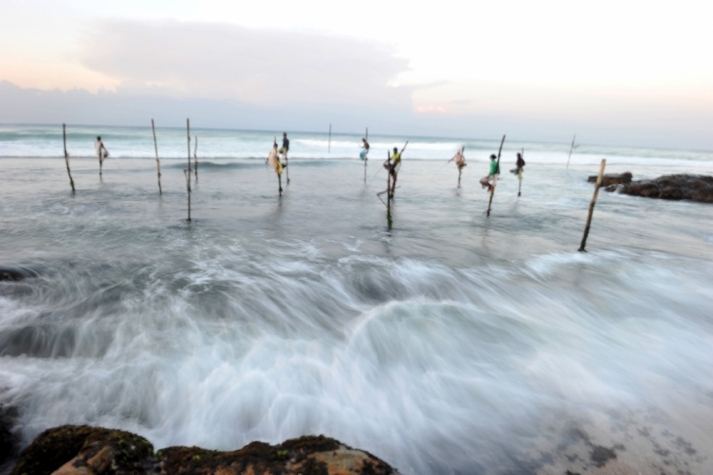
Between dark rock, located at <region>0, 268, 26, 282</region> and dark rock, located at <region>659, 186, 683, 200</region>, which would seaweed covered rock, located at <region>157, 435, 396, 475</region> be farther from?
dark rock, located at <region>659, 186, 683, 200</region>

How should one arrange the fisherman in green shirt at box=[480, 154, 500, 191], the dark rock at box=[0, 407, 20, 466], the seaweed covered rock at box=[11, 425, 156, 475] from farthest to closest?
the fisherman in green shirt at box=[480, 154, 500, 191]
the dark rock at box=[0, 407, 20, 466]
the seaweed covered rock at box=[11, 425, 156, 475]

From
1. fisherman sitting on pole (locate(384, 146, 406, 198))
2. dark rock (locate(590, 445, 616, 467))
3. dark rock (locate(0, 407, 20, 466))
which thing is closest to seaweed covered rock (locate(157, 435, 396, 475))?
dark rock (locate(0, 407, 20, 466))

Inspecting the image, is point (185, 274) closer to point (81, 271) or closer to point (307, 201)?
point (81, 271)

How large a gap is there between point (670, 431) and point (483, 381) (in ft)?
7.47

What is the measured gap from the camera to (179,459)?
10.7 ft

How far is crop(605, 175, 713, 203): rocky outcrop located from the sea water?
10547 millimetres

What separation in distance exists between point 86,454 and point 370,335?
478 centimetres

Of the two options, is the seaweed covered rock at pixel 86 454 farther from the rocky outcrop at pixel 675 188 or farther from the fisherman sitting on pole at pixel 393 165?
the rocky outcrop at pixel 675 188

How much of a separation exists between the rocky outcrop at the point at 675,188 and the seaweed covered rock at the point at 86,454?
1158 inches

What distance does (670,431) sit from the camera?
473 cm

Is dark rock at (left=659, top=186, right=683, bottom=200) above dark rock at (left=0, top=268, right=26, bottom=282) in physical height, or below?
above

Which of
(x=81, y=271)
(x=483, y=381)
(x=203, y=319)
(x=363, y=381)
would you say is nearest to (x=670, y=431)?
(x=483, y=381)

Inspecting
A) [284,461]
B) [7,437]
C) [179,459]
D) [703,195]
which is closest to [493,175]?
[284,461]

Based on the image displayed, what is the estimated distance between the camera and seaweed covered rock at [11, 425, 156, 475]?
2844 mm
